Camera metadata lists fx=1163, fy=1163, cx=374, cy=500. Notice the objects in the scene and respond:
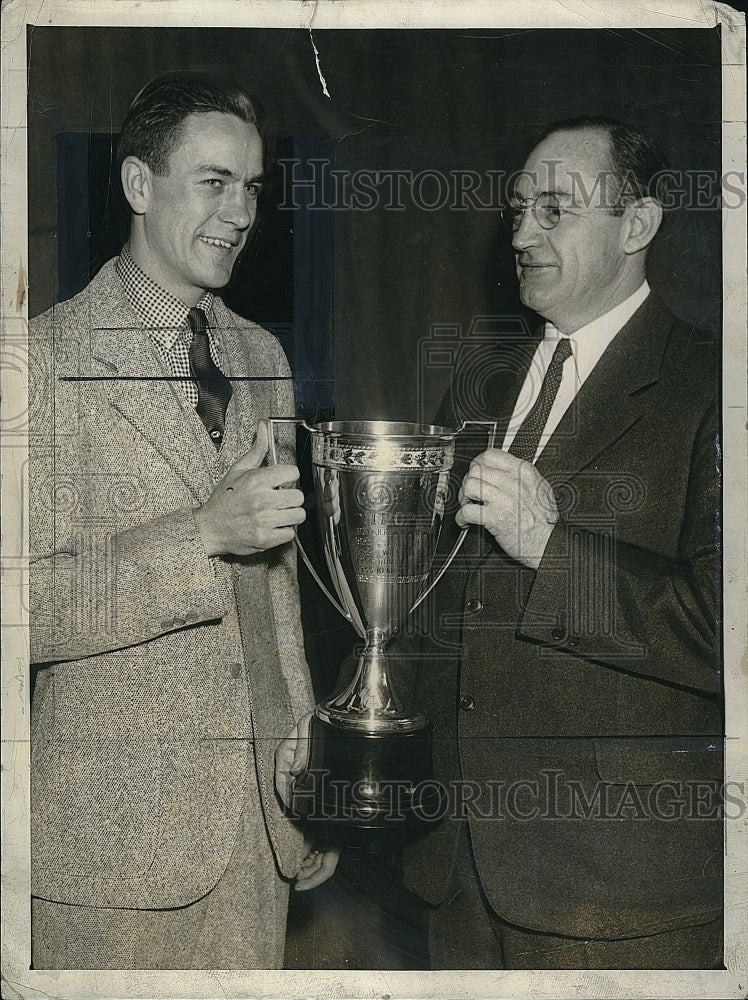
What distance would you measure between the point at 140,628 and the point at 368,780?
0.51 meters

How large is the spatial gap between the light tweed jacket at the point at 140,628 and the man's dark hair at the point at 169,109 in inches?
8.8

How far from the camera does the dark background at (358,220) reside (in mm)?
2178

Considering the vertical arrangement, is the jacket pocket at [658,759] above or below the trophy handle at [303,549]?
below

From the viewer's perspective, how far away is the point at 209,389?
217 centimetres

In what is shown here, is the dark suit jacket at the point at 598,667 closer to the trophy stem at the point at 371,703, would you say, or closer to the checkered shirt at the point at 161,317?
the trophy stem at the point at 371,703

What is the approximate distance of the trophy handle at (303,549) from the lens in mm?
2170

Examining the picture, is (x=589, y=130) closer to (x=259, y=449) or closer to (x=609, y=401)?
(x=609, y=401)

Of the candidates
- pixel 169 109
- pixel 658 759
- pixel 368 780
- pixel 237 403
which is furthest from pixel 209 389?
pixel 658 759

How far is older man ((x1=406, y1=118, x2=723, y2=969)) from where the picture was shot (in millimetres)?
2172

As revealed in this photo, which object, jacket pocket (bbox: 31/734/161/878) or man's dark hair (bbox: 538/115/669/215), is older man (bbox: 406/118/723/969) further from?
jacket pocket (bbox: 31/734/161/878)

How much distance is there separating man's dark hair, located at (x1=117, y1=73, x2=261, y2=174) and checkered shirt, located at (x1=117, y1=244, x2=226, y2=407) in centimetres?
19

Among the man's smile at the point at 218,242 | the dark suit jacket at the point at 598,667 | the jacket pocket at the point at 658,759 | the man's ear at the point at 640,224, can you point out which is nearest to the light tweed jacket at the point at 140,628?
the man's smile at the point at 218,242

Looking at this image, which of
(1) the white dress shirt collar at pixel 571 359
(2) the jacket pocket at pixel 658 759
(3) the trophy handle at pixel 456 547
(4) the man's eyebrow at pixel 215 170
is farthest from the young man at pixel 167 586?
(2) the jacket pocket at pixel 658 759

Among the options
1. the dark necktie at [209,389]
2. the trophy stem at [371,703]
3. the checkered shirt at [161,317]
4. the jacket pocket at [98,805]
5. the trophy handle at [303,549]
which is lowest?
the jacket pocket at [98,805]
